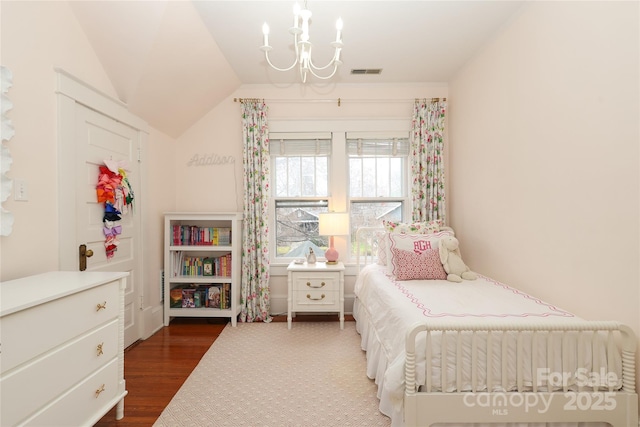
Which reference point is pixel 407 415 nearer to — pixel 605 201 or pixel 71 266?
pixel 605 201

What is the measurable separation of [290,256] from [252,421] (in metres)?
2.11

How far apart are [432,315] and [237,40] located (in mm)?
2680

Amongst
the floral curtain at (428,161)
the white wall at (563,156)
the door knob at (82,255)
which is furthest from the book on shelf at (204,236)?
the white wall at (563,156)

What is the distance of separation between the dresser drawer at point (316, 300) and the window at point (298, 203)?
63 centimetres

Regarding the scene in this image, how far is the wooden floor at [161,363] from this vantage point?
1915mm

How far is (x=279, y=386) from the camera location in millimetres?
2180

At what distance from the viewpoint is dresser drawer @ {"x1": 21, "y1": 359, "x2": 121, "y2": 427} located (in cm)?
135

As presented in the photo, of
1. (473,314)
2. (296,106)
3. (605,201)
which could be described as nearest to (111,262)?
(296,106)

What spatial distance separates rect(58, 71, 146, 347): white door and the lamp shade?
69.6 inches

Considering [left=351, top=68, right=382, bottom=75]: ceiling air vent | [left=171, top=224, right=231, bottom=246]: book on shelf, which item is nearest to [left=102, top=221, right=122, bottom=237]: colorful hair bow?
[left=171, top=224, right=231, bottom=246]: book on shelf

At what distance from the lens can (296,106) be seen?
3.73 m

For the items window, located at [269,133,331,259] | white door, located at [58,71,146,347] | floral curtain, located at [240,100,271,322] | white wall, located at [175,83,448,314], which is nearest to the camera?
white door, located at [58,71,146,347]

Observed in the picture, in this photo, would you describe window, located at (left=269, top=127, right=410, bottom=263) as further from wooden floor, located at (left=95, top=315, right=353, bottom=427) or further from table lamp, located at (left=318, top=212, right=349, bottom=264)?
wooden floor, located at (left=95, top=315, right=353, bottom=427)

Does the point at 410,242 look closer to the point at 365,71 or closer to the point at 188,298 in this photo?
the point at 365,71
